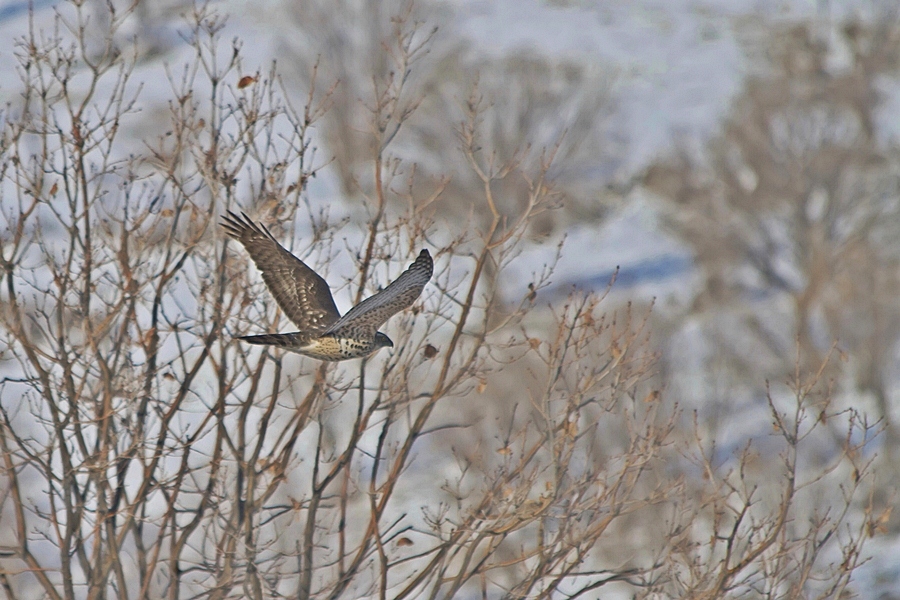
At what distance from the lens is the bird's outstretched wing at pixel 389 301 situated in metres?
6.73

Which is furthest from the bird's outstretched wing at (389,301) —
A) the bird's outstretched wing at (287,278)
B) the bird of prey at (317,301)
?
the bird's outstretched wing at (287,278)

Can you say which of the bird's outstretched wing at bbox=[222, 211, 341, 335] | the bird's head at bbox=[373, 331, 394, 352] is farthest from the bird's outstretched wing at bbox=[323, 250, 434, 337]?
the bird's outstretched wing at bbox=[222, 211, 341, 335]

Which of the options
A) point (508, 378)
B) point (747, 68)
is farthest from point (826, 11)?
point (508, 378)

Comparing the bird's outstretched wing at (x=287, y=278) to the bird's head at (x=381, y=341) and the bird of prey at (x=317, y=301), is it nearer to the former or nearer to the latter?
the bird of prey at (x=317, y=301)

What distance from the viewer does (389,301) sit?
6.93 meters

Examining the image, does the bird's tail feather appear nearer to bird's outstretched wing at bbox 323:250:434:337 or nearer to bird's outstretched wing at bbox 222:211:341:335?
bird's outstretched wing at bbox 323:250:434:337

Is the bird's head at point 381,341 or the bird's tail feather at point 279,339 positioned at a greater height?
the bird's head at point 381,341

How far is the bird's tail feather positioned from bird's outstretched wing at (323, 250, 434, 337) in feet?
0.54

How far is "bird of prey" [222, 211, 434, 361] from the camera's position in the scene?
6918 millimetres

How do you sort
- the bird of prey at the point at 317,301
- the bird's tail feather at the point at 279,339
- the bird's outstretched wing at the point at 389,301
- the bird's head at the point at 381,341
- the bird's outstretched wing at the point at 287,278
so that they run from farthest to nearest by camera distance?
1. the bird's head at the point at 381,341
2. the bird's outstretched wing at the point at 287,278
3. the bird of prey at the point at 317,301
4. the bird's outstretched wing at the point at 389,301
5. the bird's tail feather at the point at 279,339

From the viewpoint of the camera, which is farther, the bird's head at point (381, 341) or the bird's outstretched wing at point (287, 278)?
the bird's head at point (381, 341)

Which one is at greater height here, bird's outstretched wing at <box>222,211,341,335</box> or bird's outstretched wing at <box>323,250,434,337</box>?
bird's outstretched wing at <box>222,211,341,335</box>

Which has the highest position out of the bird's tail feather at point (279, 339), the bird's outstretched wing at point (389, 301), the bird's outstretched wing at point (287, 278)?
the bird's outstretched wing at point (287, 278)

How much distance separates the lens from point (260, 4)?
5662 centimetres
